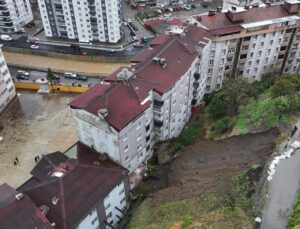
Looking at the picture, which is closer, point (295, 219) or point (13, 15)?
point (295, 219)

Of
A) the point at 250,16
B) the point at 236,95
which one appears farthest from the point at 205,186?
the point at 250,16

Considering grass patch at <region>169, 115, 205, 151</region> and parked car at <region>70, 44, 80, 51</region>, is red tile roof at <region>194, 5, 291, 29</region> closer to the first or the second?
grass patch at <region>169, 115, 205, 151</region>

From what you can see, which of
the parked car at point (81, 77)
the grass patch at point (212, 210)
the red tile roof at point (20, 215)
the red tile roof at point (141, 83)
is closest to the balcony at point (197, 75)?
the red tile roof at point (141, 83)

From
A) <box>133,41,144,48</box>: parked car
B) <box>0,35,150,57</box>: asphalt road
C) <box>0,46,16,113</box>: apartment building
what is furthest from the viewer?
<box>133,41,144,48</box>: parked car

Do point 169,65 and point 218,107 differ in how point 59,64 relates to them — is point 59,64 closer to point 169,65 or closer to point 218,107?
point 169,65

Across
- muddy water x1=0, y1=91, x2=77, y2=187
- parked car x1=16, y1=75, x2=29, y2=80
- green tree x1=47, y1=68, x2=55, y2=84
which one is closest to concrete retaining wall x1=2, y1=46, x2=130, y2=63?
parked car x1=16, y1=75, x2=29, y2=80

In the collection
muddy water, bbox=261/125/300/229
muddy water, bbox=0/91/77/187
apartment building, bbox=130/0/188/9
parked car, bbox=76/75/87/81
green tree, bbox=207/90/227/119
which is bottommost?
muddy water, bbox=0/91/77/187
